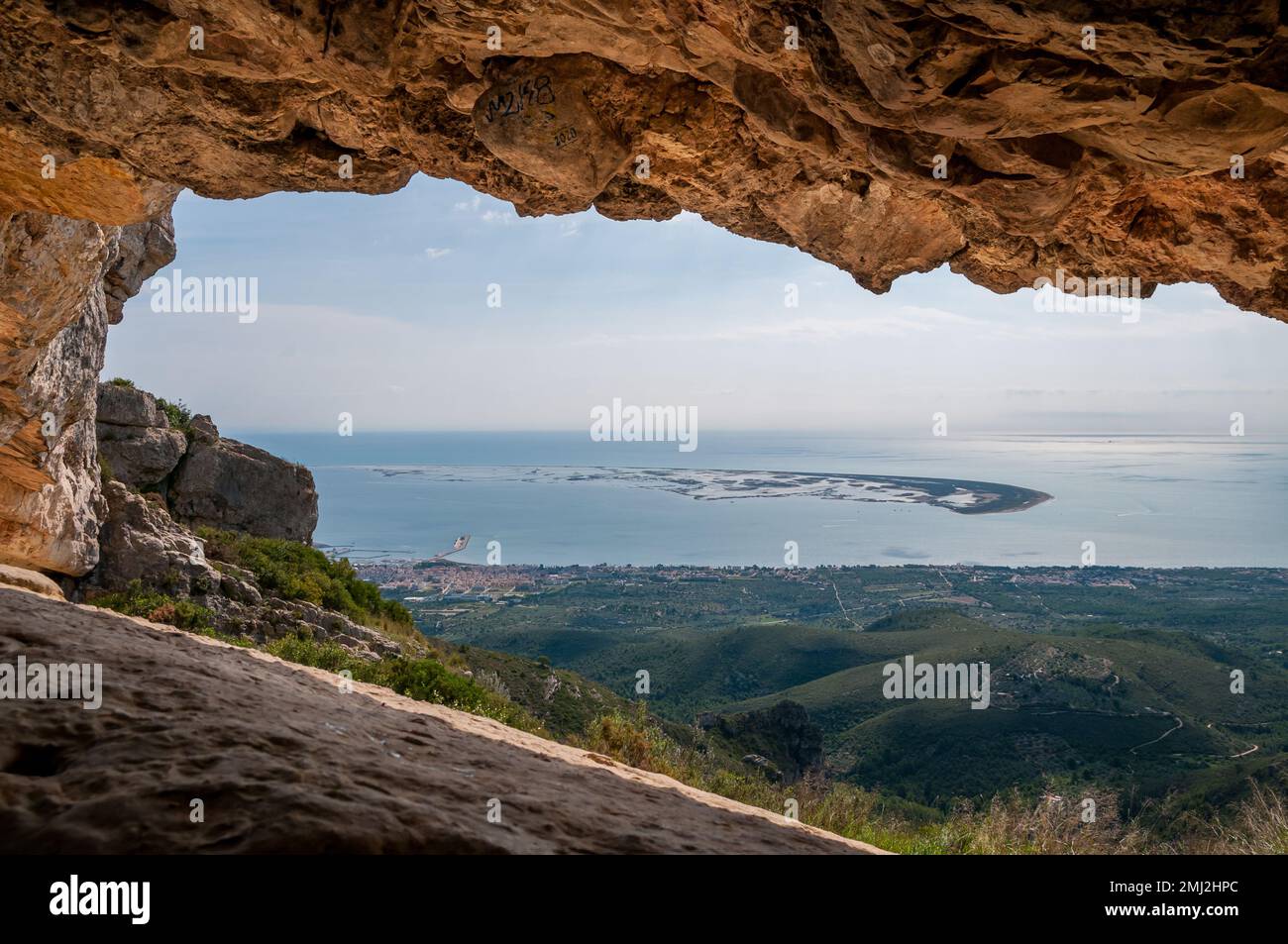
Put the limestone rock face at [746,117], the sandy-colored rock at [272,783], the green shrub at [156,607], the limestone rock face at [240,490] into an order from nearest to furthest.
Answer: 1. the sandy-colored rock at [272,783]
2. the limestone rock face at [746,117]
3. the green shrub at [156,607]
4. the limestone rock face at [240,490]

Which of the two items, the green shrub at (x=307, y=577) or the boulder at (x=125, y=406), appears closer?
the green shrub at (x=307, y=577)

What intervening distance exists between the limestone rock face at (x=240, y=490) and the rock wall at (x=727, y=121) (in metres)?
13.3

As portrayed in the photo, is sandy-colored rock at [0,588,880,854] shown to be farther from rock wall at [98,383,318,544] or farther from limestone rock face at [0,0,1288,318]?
rock wall at [98,383,318,544]

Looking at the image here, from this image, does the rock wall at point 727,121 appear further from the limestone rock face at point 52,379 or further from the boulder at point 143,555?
the boulder at point 143,555

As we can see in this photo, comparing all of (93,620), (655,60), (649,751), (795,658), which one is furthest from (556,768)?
(795,658)

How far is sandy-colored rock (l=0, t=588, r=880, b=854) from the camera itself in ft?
8.55

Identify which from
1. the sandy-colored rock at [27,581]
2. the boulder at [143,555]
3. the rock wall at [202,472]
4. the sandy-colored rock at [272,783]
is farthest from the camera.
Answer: the rock wall at [202,472]

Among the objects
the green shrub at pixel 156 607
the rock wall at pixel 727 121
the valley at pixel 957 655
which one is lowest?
the valley at pixel 957 655

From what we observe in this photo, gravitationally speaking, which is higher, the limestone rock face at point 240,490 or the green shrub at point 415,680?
the limestone rock face at point 240,490

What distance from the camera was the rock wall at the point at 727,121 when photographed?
354cm

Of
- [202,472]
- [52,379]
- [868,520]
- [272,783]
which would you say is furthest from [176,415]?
[868,520]

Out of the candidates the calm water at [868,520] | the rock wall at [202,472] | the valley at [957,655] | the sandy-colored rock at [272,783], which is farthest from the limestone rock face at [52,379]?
the calm water at [868,520]

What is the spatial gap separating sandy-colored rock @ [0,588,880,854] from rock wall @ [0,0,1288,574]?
426cm
